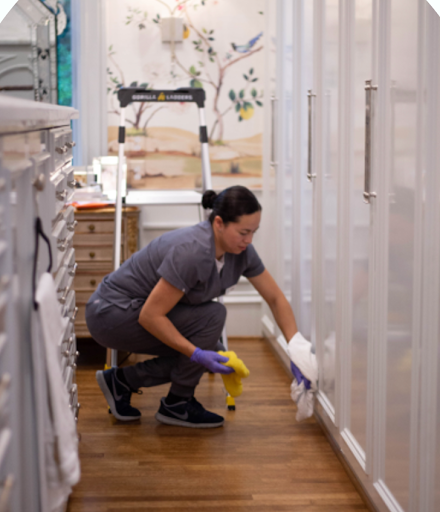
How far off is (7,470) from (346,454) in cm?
142

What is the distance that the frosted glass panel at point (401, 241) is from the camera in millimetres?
1571

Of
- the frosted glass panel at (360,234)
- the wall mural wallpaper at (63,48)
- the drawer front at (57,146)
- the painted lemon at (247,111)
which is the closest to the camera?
the drawer front at (57,146)

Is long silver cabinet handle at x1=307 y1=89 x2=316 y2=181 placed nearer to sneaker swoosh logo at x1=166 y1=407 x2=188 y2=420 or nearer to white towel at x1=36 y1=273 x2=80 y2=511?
sneaker swoosh logo at x1=166 y1=407 x2=188 y2=420

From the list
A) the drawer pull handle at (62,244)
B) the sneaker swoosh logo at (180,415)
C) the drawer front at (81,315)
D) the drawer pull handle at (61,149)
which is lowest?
the sneaker swoosh logo at (180,415)

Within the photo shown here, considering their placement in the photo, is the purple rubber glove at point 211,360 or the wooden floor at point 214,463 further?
the purple rubber glove at point 211,360

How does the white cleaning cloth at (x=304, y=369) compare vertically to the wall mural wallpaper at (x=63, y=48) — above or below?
below

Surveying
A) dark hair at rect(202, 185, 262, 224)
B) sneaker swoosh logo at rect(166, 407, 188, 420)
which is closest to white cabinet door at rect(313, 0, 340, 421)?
dark hair at rect(202, 185, 262, 224)

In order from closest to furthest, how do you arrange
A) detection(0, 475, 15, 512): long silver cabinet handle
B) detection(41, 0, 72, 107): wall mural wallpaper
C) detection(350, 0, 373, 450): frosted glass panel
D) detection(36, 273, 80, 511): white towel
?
detection(0, 475, 15, 512): long silver cabinet handle, detection(36, 273, 80, 511): white towel, detection(350, 0, 373, 450): frosted glass panel, detection(41, 0, 72, 107): wall mural wallpaper

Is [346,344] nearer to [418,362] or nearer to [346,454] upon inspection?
[346,454]

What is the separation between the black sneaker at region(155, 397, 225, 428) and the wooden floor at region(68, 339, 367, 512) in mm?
30

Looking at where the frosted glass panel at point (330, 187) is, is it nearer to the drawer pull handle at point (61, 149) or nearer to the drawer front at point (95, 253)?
the drawer pull handle at point (61, 149)

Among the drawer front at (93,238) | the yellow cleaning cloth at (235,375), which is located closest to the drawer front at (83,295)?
the drawer front at (93,238)

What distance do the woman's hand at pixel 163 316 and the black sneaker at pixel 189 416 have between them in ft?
0.99

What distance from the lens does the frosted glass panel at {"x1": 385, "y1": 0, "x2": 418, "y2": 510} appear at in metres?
1.57
